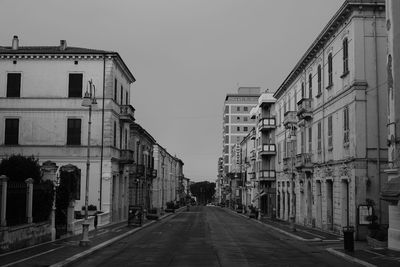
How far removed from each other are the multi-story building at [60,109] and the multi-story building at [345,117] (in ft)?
51.2

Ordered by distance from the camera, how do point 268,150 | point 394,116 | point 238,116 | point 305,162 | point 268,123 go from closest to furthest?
point 394,116, point 305,162, point 268,123, point 268,150, point 238,116

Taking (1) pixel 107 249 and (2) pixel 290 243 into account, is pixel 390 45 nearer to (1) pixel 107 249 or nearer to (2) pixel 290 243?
(2) pixel 290 243

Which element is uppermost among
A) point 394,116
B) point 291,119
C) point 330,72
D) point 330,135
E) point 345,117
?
point 330,72

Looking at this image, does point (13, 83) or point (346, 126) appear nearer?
point (346, 126)

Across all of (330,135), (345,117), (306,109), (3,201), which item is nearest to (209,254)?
(3,201)

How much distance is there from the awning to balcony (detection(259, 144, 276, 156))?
38814 millimetres

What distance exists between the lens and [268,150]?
61562mm

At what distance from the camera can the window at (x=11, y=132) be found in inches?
1655

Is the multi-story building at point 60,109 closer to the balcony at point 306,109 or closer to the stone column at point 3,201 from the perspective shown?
the balcony at point 306,109

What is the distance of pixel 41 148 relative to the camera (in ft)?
138

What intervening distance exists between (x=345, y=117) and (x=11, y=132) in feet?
87.1

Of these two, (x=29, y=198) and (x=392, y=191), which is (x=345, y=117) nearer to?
(x=392, y=191)

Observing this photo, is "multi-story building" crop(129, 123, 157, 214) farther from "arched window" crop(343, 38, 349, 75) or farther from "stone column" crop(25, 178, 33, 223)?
"stone column" crop(25, 178, 33, 223)

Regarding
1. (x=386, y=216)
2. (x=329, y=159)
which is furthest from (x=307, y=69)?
(x=386, y=216)
